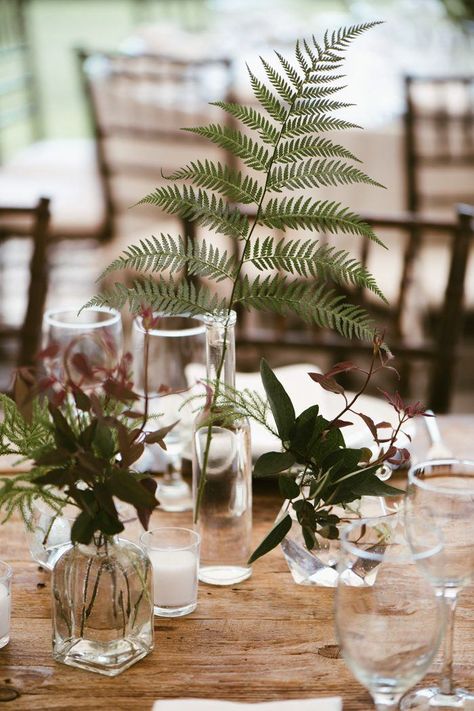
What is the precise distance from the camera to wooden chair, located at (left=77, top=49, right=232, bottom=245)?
3492 millimetres

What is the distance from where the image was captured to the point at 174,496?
132 cm

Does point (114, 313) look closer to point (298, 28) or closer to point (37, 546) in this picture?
point (37, 546)

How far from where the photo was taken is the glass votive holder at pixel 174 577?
3.43ft

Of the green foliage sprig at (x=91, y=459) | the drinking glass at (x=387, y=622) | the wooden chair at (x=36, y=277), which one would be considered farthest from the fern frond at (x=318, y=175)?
the wooden chair at (x=36, y=277)

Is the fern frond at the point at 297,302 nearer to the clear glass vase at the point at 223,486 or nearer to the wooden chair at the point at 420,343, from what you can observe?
the clear glass vase at the point at 223,486

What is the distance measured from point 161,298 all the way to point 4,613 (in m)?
0.31

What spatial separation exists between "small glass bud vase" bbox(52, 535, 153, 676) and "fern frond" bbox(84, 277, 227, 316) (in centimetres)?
21

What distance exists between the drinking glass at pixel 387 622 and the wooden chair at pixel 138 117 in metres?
2.76

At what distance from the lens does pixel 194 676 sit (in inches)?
37.2

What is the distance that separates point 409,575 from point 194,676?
0.23 meters

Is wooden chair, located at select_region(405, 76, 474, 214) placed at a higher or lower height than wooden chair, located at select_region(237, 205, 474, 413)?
higher

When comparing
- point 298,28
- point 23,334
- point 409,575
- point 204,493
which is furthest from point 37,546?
point 298,28

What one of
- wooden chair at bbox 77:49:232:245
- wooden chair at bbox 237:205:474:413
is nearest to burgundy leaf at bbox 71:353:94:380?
wooden chair at bbox 237:205:474:413

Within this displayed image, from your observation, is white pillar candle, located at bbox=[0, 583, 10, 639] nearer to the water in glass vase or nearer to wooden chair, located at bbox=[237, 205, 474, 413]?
the water in glass vase
